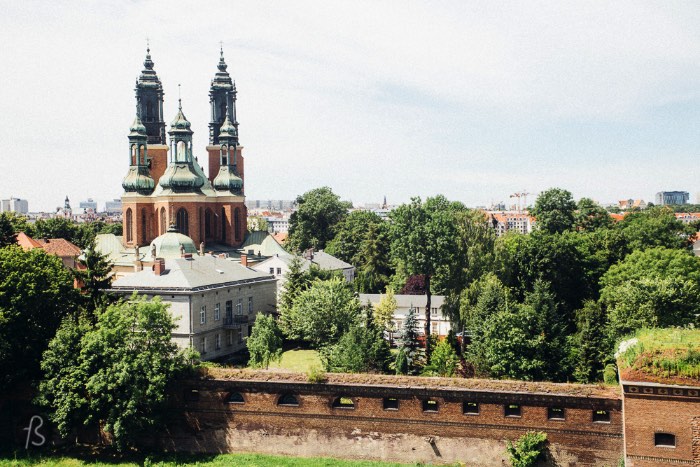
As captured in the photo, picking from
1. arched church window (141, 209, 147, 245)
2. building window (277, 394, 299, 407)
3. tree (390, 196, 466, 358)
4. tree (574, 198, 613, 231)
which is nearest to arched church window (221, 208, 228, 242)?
arched church window (141, 209, 147, 245)

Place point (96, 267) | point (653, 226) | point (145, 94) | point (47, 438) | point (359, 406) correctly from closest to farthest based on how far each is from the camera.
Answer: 1. point (359, 406)
2. point (47, 438)
3. point (96, 267)
4. point (653, 226)
5. point (145, 94)

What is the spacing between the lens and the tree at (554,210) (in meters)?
76.6

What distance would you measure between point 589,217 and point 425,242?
37.6m

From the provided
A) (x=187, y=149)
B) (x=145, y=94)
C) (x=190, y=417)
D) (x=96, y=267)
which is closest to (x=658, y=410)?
(x=190, y=417)

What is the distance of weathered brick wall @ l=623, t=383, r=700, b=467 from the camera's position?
2394 cm

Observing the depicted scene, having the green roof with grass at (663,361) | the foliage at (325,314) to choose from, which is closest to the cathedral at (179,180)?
the foliage at (325,314)

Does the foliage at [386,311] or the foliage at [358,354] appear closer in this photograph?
the foliage at [358,354]

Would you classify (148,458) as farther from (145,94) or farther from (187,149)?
(145,94)

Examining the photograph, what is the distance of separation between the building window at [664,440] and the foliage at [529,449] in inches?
150

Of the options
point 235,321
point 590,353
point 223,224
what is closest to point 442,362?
point 590,353

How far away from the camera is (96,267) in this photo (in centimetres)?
4122

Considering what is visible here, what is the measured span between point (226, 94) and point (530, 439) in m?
55.4

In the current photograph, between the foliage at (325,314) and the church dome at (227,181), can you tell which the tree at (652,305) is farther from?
the church dome at (227,181)

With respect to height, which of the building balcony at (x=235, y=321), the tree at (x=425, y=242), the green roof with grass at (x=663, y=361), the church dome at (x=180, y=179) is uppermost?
the church dome at (x=180, y=179)
